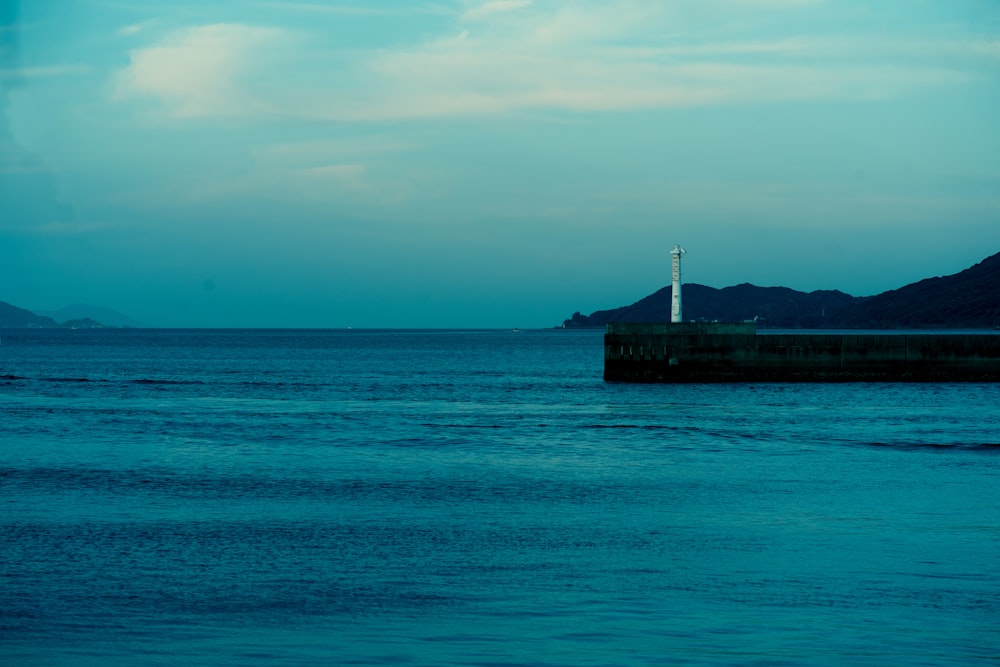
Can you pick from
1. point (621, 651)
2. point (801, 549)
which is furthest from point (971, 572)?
point (621, 651)

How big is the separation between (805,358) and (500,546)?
38.9 metres

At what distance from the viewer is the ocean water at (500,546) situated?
858 centimetres

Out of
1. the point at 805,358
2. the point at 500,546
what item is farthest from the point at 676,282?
the point at 500,546

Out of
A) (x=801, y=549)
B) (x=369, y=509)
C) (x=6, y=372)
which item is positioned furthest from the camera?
(x=6, y=372)

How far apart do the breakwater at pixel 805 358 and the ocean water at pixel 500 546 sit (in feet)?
61.9

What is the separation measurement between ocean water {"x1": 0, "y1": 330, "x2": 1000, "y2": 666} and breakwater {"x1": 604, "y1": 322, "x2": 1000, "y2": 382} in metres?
18.9

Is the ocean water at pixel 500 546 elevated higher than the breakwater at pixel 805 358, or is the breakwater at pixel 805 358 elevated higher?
the breakwater at pixel 805 358

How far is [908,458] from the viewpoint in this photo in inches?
888

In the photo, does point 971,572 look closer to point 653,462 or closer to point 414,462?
point 653,462

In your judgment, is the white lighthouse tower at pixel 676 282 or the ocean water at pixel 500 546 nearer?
the ocean water at pixel 500 546

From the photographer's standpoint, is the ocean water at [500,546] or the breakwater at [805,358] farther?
the breakwater at [805,358]

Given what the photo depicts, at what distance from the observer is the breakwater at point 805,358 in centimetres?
4841

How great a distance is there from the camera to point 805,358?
48.9m

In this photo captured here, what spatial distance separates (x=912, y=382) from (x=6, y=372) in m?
Answer: 53.5
